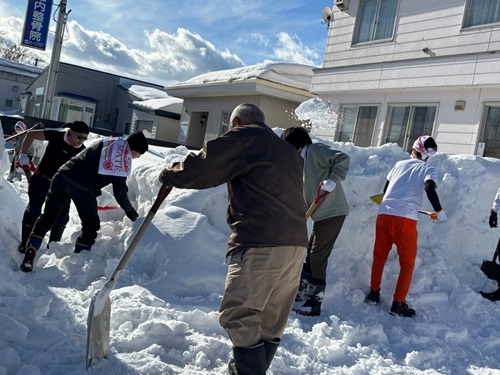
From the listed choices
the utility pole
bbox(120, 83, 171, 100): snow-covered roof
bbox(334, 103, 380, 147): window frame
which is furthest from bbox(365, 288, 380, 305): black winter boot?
bbox(120, 83, 171, 100): snow-covered roof

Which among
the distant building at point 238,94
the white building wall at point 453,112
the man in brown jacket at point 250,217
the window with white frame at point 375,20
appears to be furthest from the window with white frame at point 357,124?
the man in brown jacket at point 250,217

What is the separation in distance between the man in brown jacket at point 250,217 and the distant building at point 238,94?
40.6 ft

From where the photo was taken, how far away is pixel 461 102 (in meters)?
9.52

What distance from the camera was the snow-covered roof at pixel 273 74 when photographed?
15344 mm

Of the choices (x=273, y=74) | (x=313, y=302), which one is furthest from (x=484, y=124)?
(x=273, y=74)

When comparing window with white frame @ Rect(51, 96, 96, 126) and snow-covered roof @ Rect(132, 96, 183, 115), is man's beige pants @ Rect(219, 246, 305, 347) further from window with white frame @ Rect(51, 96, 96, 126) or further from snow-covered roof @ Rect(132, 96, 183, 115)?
window with white frame @ Rect(51, 96, 96, 126)

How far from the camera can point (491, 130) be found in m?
9.06

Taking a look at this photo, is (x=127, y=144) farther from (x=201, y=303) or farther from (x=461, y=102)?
(x=461, y=102)

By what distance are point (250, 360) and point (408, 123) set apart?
8804 millimetres

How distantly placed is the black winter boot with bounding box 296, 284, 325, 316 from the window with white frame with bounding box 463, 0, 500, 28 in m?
7.16

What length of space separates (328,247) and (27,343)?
2671mm

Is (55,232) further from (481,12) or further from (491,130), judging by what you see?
(481,12)

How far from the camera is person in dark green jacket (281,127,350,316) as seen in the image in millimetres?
4613

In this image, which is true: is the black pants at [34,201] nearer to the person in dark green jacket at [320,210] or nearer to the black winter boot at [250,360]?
the person in dark green jacket at [320,210]
